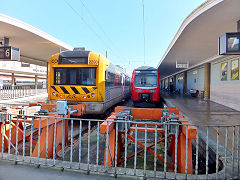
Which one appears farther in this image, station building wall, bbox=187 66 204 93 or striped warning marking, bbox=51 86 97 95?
station building wall, bbox=187 66 204 93

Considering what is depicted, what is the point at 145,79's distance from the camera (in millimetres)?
12586

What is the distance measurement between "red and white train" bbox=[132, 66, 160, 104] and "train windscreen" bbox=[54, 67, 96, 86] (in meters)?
5.85

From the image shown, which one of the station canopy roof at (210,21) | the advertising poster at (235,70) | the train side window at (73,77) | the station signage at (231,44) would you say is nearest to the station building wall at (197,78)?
the advertising poster at (235,70)

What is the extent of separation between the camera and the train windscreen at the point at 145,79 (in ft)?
40.8

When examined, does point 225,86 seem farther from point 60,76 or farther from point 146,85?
point 60,76

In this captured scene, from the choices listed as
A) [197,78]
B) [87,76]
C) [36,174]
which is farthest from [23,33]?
[197,78]

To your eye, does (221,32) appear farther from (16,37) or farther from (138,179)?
(16,37)

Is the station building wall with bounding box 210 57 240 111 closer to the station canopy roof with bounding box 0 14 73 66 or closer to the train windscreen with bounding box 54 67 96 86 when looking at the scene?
the train windscreen with bounding box 54 67 96 86

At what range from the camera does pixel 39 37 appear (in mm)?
10531

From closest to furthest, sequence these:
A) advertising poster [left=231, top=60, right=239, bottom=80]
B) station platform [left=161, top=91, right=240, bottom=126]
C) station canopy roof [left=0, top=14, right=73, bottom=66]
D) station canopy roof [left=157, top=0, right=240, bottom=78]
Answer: station canopy roof [left=157, top=0, right=240, bottom=78] < station platform [left=161, top=91, right=240, bottom=126] < station canopy roof [left=0, top=14, right=73, bottom=66] < advertising poster [left=231, top=60, right=239, bottom=80]

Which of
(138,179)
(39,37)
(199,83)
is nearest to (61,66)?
(39,37)

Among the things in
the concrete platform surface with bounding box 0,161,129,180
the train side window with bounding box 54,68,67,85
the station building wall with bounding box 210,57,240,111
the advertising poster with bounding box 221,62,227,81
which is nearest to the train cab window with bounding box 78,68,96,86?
the train side window with bounding box 54,68,67,85

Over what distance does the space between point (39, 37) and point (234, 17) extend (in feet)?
34.4

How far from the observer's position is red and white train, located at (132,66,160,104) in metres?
12.1
